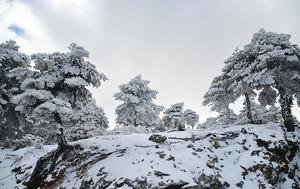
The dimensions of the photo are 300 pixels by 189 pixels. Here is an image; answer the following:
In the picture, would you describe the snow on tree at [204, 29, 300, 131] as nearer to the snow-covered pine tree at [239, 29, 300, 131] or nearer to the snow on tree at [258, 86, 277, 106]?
the snow-covered pine tree at [239, 29, 300, 131]

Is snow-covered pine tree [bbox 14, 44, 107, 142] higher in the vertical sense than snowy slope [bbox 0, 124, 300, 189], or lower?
higher

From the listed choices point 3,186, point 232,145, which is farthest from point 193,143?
point 3,186

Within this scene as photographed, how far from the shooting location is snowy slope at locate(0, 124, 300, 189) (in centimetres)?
1320

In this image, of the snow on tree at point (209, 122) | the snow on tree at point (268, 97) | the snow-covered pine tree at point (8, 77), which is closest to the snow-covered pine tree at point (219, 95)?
the snow on tree at point (268, 97)

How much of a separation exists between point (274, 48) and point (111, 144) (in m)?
12.9

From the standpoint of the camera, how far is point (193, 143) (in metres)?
16.9

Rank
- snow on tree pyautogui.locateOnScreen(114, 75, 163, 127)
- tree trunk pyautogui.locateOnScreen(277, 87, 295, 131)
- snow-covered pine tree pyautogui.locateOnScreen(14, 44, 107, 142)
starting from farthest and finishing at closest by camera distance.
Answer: snow on tree pyautogui.locateOnScreen(114, 75, 163, 127) → tree trunk pyautogui.locateOnScreen(277, 87, 295, 131) → snow-covered pine tree pyautogui.locateOnScreen(14, 44, 107, 142)

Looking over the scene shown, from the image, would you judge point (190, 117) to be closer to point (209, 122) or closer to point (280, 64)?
point (209, 122)

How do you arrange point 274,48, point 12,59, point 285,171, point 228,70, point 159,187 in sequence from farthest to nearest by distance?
point 12,59
point 228,70
point 274,48
point 285,171
point 159,187

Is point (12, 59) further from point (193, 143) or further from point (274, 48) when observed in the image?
point (274, 48)

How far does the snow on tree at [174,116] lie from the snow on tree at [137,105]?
1828 mm

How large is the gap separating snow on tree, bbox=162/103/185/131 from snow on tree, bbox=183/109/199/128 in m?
2.07

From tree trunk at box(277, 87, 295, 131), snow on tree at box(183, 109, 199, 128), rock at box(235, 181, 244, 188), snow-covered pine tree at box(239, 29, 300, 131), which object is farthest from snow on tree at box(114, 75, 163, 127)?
rock at box(235, 181, 244, 188)

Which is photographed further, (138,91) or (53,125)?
(138,91)
